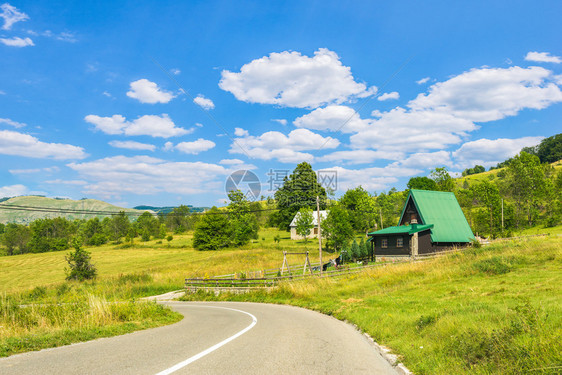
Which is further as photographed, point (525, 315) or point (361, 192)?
point (361, 192)

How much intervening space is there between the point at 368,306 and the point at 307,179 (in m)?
72.9

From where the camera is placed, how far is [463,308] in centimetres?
1071

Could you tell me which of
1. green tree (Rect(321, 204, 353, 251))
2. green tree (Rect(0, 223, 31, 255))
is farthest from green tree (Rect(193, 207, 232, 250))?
green tree (Rect(0, 223, 31, 255))

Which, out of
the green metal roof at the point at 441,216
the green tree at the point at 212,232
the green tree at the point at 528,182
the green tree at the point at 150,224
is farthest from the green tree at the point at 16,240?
the green tree at the point at 528,182

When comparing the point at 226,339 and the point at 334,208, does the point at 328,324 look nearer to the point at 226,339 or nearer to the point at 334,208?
the point at 226,339

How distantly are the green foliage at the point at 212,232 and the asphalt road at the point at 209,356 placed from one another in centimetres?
6692

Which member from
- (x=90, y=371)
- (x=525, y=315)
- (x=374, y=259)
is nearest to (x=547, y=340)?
(x=525, y=315)

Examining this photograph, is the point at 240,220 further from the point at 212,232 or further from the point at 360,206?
the point at 360,206

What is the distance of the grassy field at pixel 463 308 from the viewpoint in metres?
5.75

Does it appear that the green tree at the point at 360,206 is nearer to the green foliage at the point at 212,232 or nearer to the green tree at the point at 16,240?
the green foliage at the point at 212,232

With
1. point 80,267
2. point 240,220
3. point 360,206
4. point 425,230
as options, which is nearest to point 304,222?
point 240,220

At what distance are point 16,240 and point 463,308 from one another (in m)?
149

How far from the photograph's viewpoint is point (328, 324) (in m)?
13.1

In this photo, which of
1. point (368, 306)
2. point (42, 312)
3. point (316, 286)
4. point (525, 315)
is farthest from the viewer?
point (316, 286)
